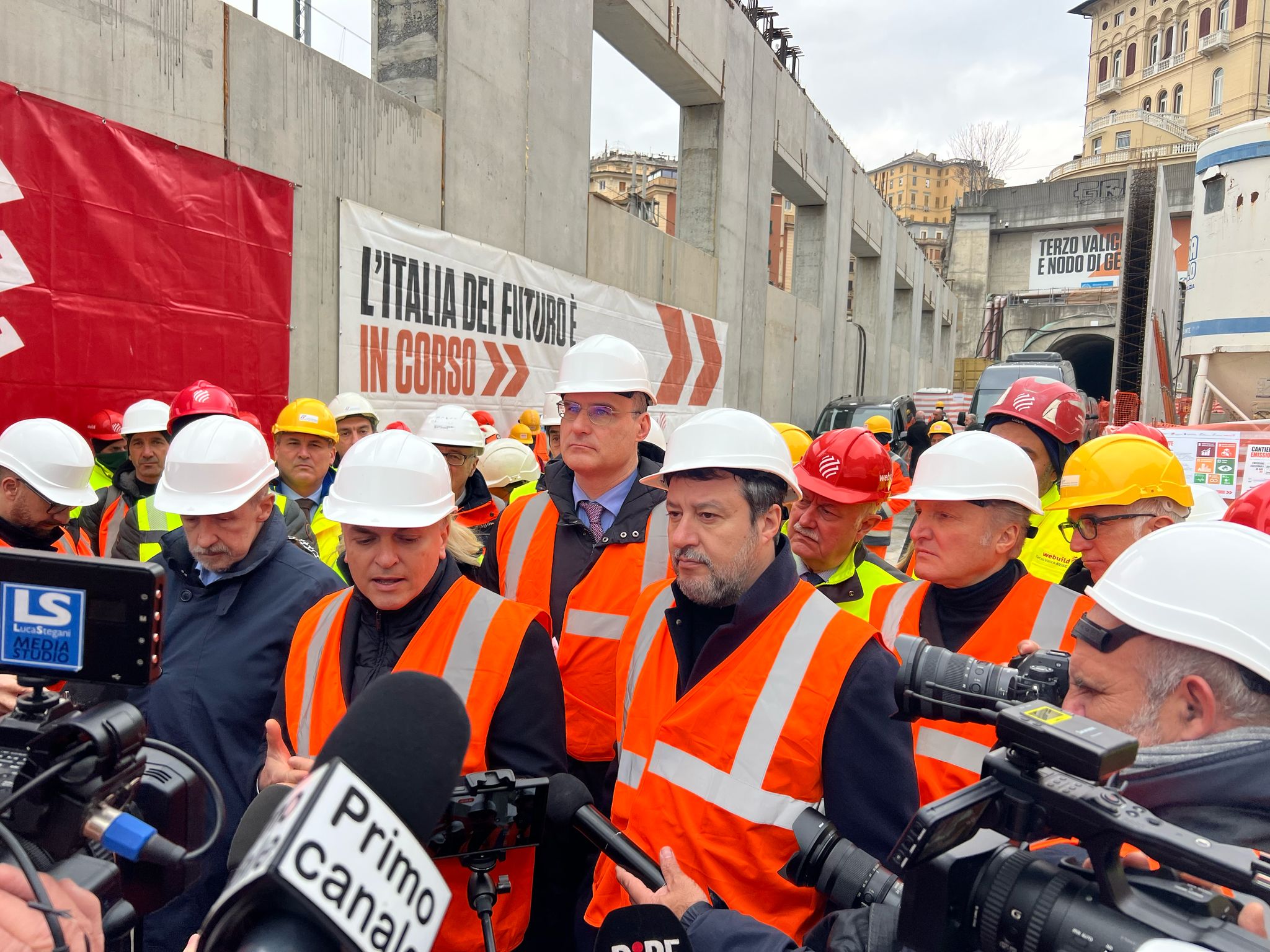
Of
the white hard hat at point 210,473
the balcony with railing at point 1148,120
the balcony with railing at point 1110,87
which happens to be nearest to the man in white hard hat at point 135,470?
the white hard hat at point 210,473

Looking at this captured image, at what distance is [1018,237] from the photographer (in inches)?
1784

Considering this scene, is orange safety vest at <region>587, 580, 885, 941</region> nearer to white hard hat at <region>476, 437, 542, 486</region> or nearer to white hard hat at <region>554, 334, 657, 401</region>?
white hard hat at <region>554, 334, 657, 401</region>

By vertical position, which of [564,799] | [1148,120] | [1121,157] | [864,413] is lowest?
[564,799]

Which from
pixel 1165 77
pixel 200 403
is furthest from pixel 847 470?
pixel 1165 77

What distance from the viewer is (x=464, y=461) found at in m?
5.43

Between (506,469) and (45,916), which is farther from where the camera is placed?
(506,469)

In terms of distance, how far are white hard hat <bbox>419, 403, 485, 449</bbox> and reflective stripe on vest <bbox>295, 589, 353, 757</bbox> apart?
285cm

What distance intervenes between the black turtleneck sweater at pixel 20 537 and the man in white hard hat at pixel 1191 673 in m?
3.78

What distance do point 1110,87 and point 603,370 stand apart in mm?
81246

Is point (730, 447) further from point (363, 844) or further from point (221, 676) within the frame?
point (221, 676)

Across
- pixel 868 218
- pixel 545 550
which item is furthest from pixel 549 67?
pixel 868 218

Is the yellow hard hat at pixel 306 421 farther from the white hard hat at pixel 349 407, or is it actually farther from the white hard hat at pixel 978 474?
the white hard hat at pixel 978 474

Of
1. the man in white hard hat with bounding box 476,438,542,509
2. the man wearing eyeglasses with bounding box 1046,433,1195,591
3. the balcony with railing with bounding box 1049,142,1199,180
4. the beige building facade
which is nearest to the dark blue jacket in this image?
the man wearing eyeglasses with bounding box 1046,433,1195,591

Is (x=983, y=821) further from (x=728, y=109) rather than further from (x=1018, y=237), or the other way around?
(x=1018, y=237)
